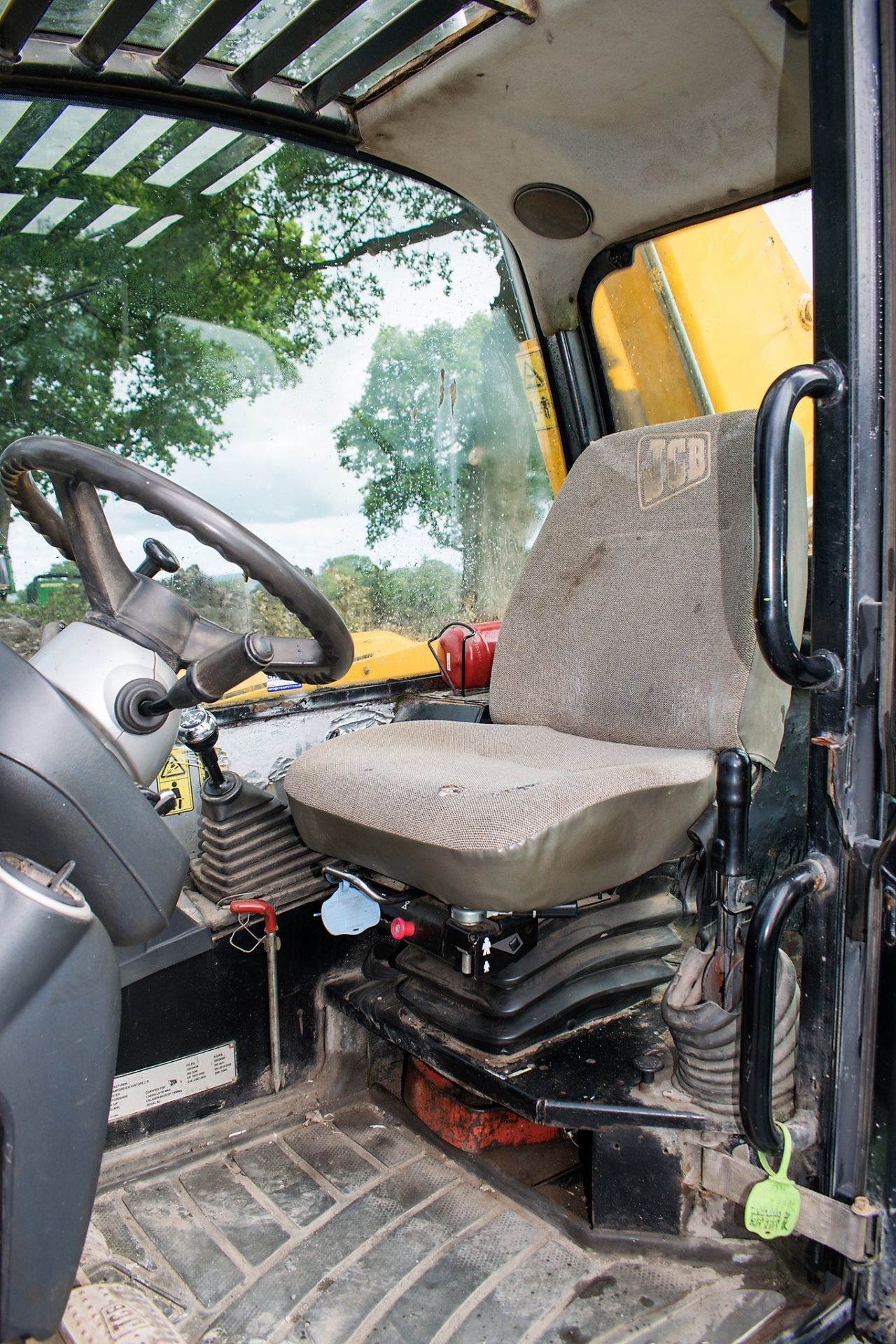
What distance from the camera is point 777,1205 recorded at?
110 centimetres

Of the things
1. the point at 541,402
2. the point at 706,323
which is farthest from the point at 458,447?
the point at 706,323

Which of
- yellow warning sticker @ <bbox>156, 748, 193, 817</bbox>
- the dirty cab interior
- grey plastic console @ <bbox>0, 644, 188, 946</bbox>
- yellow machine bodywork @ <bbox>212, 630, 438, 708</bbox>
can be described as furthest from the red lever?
grey plastic console @ <bbox>0, 644, 188, 946</bbox>

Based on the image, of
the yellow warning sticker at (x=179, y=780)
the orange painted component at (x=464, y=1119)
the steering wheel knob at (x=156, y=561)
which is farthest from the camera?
the yellow warning sticker at (x=179, y=780)

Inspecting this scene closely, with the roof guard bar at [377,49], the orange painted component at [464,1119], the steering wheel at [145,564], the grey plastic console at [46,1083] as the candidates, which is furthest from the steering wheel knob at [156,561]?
the orange painted component at [464,1119]

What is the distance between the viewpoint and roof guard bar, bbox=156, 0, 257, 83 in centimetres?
134

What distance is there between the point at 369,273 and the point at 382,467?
41cm

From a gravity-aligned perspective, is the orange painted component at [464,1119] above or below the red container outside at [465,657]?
below

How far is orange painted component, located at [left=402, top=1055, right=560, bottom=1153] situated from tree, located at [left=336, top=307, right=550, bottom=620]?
1.11 metres

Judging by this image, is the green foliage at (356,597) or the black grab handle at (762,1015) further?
the green foliage at (356,597)

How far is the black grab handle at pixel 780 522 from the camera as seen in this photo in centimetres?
102

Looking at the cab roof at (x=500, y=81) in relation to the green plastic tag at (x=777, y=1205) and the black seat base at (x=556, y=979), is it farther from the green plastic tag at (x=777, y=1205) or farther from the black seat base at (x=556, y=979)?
the green plastic tag at (x=777, y=1205)

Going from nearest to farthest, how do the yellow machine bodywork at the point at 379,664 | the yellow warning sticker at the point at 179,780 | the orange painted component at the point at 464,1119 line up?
1. the orange painted component at the point at 464,1119
2. the yellow warning sticker at the point at 179,780
3. the yellow machine bodywork at the point at 379,664

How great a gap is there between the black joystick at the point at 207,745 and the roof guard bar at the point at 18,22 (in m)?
0.99

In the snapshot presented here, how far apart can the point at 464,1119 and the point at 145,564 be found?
1.10 metres
